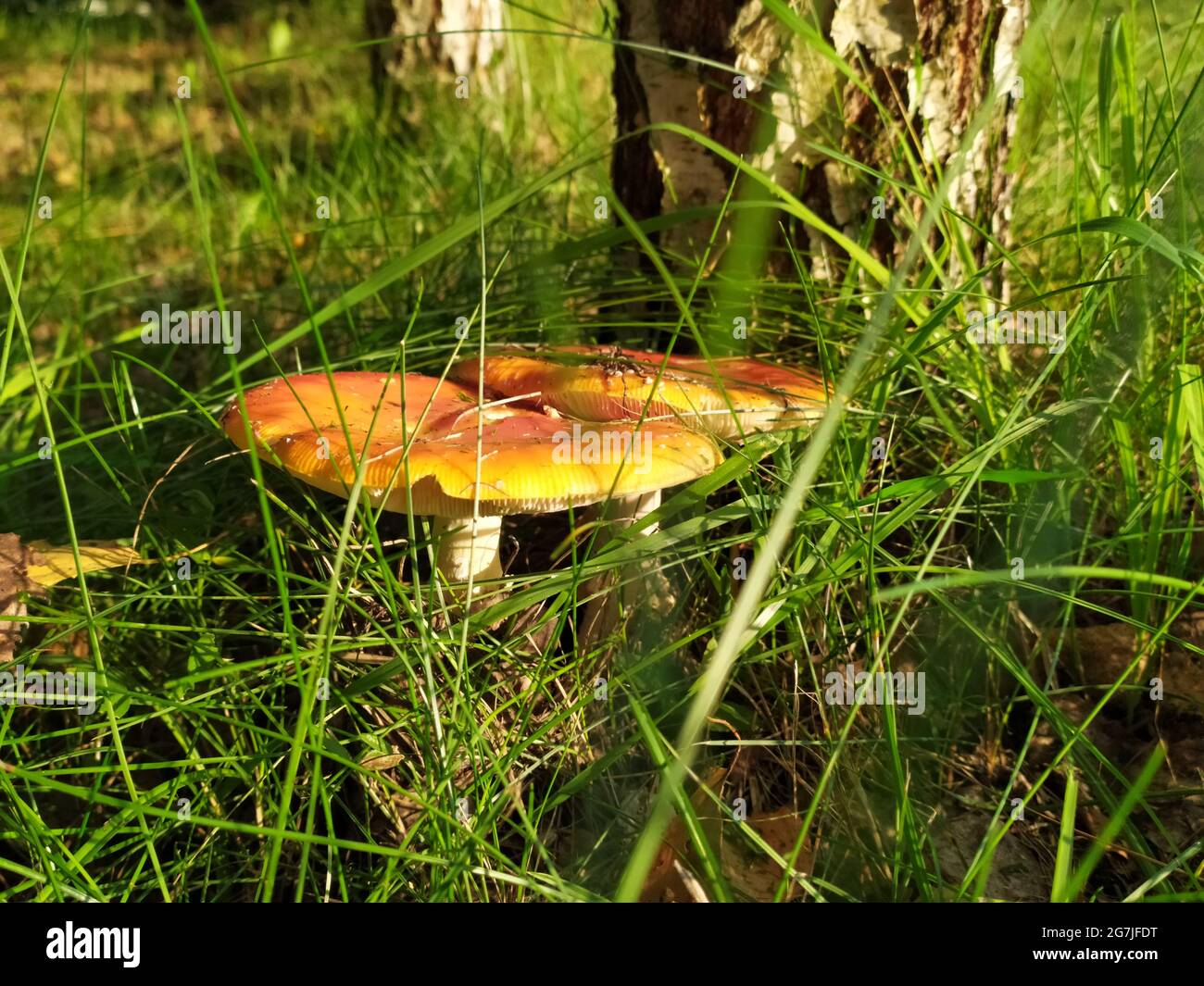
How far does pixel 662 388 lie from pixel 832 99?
89 cm

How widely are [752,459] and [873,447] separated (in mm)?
549

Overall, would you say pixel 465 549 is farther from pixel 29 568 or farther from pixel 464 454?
pixel 29 568

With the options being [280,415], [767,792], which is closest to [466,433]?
[280,415]

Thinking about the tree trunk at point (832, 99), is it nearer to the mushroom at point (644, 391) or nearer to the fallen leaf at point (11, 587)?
the mushroom at point (644, 391)

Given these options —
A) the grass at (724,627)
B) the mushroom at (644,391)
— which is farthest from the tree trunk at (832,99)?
the mushroom at (644,391)

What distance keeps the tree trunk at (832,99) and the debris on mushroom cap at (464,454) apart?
0.88m

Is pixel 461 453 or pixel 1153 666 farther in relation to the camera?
pixel 1153 666

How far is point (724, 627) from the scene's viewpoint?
5.52ft

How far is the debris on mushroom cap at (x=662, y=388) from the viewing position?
1850mm

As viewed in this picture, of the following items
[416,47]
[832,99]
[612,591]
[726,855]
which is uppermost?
[416,47]

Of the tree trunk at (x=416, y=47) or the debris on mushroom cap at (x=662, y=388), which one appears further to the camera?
the tree trunk at (x=416, y=47)

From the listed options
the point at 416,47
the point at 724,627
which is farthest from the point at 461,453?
the point at 416,47

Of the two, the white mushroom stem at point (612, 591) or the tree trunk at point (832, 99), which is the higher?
the tree trunk at point (832, 99)

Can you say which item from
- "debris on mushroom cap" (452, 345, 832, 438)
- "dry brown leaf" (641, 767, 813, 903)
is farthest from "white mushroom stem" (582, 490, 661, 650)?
"dry brown leaf" (641, 767, 813, 903)
